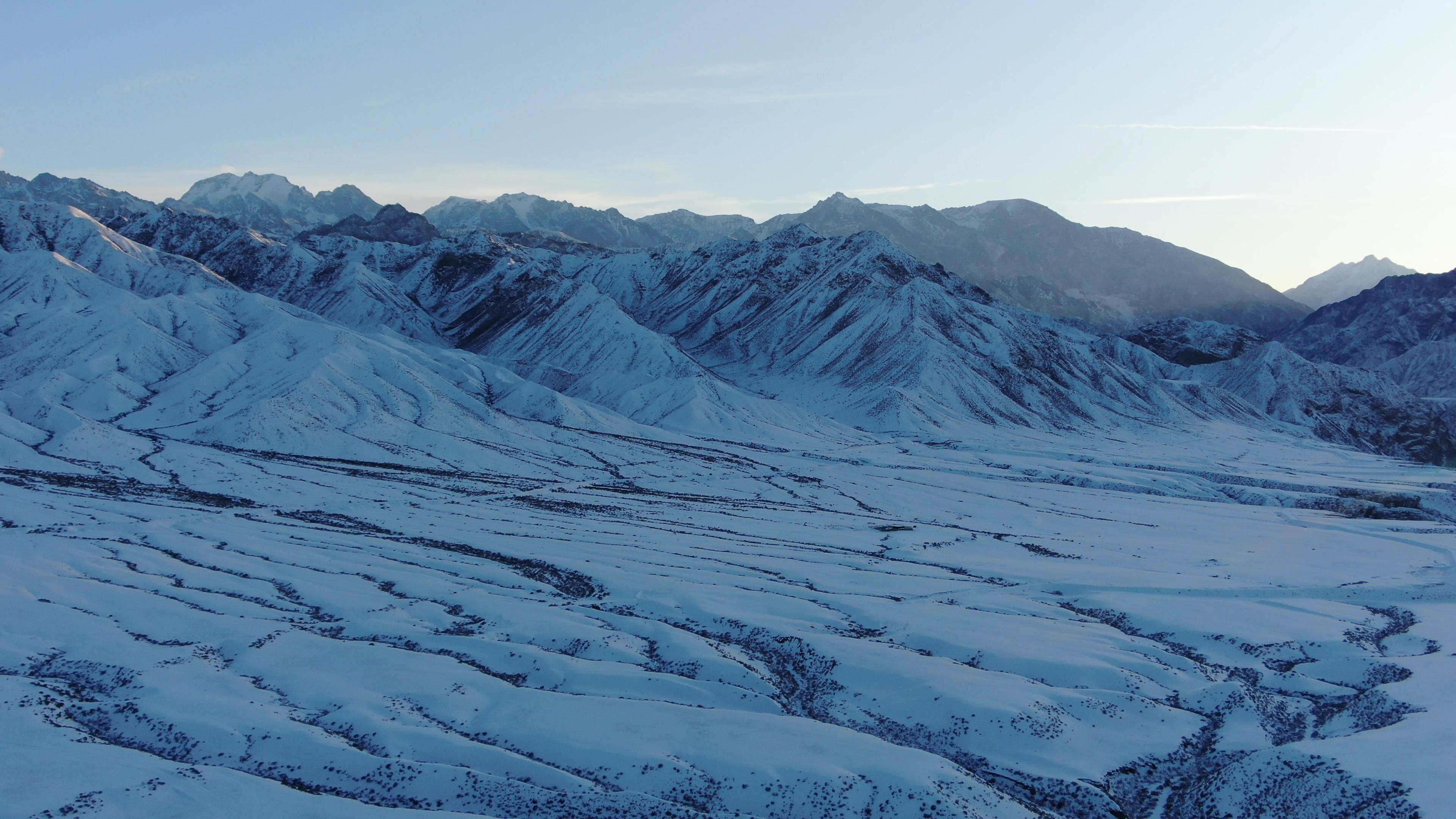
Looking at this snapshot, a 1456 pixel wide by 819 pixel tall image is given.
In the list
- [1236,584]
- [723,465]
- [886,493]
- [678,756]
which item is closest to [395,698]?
[678,756]

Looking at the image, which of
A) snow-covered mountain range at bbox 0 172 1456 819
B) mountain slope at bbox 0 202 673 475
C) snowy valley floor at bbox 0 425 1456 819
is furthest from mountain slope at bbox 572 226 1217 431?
snowy valley floor at bbox 0 425 1456 819

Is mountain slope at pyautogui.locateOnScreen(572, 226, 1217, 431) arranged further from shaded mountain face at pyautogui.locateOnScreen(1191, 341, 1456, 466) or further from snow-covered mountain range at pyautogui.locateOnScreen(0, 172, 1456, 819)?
shaded mountain face at pyautogui.locateOnScreen(1191, 341, 1456, 466)

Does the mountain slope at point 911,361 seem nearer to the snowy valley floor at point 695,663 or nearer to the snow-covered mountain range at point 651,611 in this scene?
the snow-covered mountain range at point 651,611

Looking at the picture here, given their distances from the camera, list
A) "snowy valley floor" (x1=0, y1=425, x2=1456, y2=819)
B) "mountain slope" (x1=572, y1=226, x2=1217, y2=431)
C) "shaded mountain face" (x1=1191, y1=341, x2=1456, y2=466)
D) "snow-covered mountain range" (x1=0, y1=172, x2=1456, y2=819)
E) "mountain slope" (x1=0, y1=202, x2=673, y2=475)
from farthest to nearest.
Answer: "shaded mountain face" (x1=1191, y1=341, x2=1456, y2=466) < "mountain slope" (x1=572, y1=226, x2=1217, y2=431) < "mountain slope" (x1=0, y1=202, x2=673, y2=475) < "snow-covered mountain range" (x1=0, y1=172, x2=1456, y2=819) < "snowy valley floor" (x1=0, y1=425, x2=1456, y2=819)

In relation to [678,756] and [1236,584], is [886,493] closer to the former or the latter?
[1236,584]

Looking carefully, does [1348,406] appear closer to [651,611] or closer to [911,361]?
[911,361]

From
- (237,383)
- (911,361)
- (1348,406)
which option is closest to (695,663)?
(237,383)
